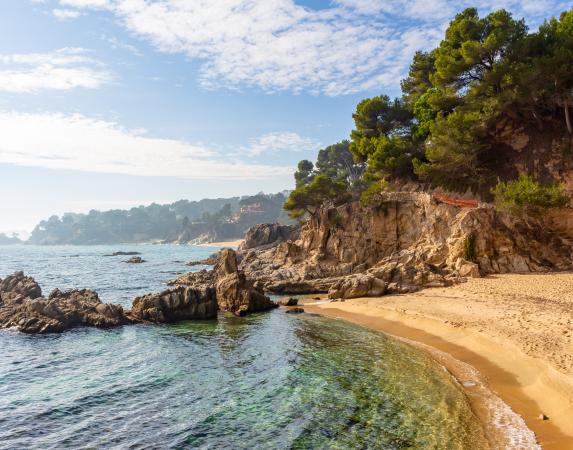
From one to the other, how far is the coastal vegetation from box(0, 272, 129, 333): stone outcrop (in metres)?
32.0

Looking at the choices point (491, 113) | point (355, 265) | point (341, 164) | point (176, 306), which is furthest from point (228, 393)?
point (341, 164)

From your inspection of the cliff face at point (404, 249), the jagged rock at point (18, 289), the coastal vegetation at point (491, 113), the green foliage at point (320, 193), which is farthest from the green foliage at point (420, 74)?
the jagged rock at point (18, 289)

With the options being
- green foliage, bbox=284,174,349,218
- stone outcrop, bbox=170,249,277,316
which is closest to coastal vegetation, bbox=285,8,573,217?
green foliage, bbox=284,174,349,218

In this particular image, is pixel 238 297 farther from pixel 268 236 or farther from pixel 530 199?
pixel 268 236

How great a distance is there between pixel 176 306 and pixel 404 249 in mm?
26120

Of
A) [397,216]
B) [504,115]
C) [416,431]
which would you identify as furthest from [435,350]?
[504,115]

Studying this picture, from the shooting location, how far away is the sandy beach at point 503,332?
13.4m

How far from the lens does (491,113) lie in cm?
4403

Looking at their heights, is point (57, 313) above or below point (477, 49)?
below

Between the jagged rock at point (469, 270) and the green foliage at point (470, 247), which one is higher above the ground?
the green foliage at point (470, 247)

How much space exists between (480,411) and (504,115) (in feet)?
140

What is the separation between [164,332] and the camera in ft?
86.6

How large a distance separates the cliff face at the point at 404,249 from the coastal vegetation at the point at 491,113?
311cm

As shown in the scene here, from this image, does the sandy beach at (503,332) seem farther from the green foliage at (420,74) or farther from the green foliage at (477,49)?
the green foliage at (420,74)
